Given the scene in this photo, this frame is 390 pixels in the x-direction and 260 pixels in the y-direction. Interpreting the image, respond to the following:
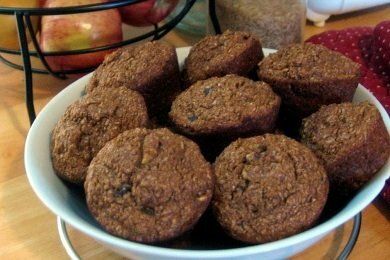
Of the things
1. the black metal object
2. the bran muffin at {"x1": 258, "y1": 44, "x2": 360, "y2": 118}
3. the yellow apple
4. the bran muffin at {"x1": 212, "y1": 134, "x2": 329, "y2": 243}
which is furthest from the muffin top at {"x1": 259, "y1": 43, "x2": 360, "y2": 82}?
the yellow apple

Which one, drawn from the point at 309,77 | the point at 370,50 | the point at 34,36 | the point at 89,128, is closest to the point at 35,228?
the point at 89,128

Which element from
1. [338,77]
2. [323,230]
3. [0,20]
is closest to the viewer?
[323,230]

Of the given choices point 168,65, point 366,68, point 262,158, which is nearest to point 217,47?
point 168,65

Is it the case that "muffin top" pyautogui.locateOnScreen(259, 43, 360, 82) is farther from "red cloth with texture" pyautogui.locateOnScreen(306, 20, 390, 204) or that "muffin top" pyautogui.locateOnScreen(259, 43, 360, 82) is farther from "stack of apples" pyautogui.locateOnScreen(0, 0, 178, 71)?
"stack of apples" pyautogui.locateOnScreen(0, 0, 178, 71)

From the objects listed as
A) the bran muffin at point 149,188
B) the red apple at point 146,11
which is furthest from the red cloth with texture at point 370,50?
the bran muffin at point 149,188

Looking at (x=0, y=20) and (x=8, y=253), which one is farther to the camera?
(x=0, y=20)

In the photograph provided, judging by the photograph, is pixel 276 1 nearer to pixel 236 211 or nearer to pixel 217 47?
pixel 217 47
